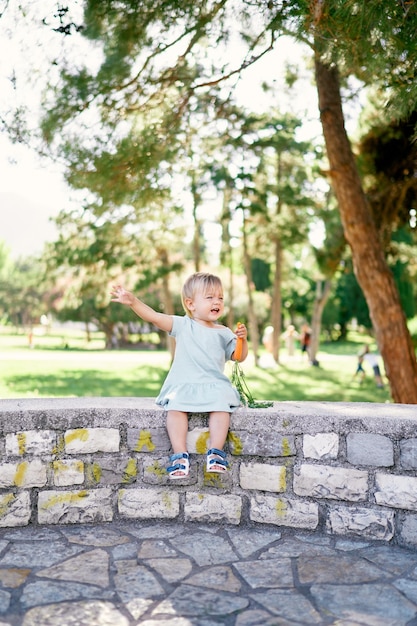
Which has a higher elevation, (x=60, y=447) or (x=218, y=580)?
(x=60, y=447)

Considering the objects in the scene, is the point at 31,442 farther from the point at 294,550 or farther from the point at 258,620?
the point at 258,620

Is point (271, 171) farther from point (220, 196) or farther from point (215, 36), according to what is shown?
point (215, 36)

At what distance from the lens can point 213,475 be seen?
129 inches

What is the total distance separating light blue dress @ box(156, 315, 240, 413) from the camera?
3.23 metres

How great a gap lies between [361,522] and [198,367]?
1.10 meters

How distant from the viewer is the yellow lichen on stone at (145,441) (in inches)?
129

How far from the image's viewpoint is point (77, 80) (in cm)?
576

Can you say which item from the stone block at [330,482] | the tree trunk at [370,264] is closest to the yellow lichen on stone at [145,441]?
the stone block at [330,482]

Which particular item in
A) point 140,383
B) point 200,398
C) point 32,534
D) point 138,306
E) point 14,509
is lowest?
point 140,383

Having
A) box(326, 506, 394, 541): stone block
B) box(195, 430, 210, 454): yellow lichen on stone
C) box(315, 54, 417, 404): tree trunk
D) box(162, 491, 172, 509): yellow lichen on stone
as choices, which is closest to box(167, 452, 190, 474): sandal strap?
box(195, 430, 210, 454): yellow lichen on stone

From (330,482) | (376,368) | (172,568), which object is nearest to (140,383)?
(376,368)

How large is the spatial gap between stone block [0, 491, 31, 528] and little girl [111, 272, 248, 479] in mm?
737

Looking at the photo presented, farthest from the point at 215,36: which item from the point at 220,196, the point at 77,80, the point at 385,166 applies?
the point at 220,196

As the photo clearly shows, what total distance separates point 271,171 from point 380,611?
16432 millimetres
